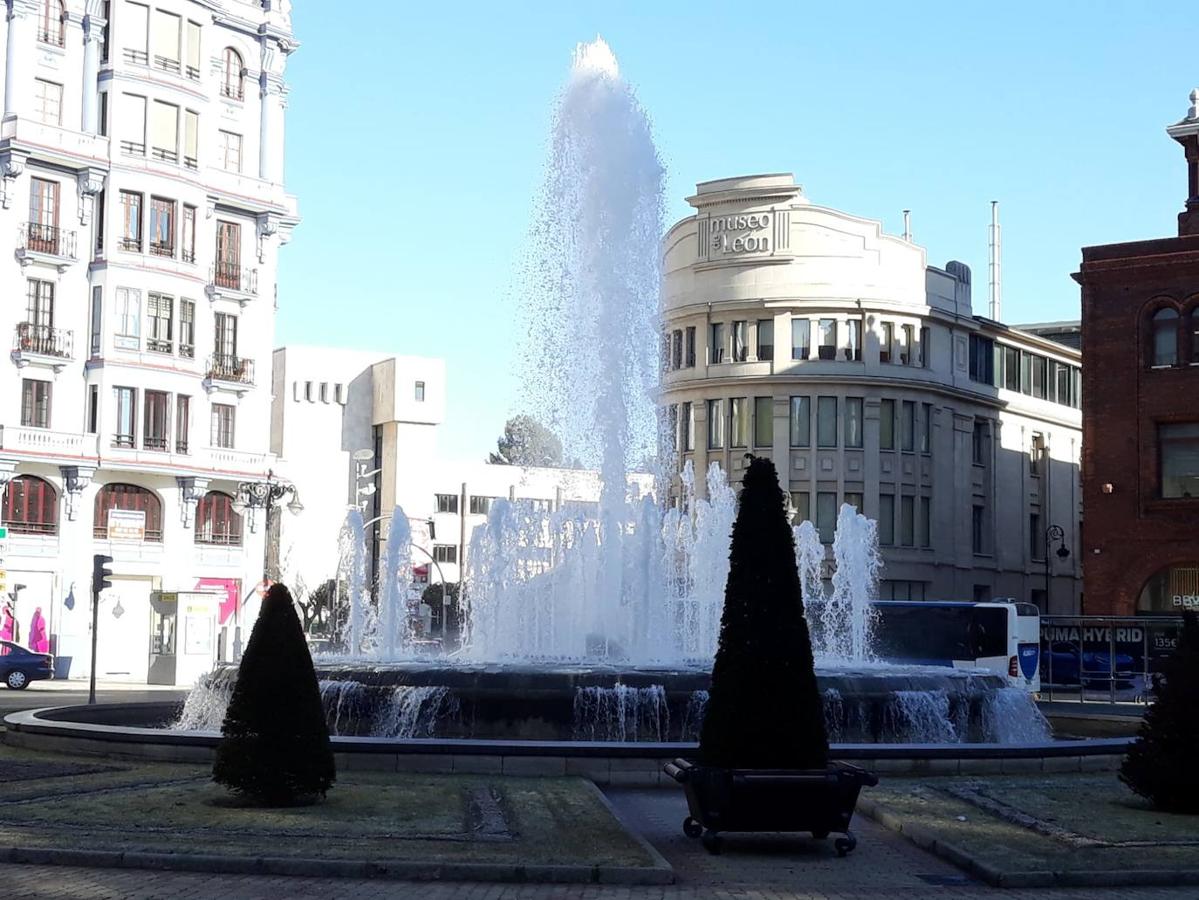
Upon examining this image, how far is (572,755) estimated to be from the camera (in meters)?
18.5

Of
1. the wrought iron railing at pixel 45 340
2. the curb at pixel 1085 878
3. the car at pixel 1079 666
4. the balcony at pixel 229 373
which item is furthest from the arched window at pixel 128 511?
the curb at pixel 1085 878

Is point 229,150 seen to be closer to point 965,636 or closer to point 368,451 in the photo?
point 965,636

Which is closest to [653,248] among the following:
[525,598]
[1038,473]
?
[525,598]

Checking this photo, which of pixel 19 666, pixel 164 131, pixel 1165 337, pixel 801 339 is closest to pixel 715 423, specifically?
pixel 801 339

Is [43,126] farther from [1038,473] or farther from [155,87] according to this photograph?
[1038,473]

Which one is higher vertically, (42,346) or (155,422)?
(42,346)

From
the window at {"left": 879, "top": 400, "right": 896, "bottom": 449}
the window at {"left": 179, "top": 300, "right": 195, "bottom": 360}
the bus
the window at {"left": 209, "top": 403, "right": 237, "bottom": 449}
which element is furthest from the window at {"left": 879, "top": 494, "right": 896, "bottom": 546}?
the window at {"left": 179, "top": 300, "right": 195, "bottom": 360}

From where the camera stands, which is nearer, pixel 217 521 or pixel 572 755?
pixel 572 755

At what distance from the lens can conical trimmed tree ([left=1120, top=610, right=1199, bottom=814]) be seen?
16359mm

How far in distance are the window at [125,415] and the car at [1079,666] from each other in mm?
30193

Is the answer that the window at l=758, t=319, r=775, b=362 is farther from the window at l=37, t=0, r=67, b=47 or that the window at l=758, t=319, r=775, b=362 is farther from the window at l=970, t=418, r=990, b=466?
the window at l=37, t=0, r=67, b=47

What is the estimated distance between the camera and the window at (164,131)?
2265 inches

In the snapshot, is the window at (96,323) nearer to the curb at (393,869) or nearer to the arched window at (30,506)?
the arched window at (30,506)

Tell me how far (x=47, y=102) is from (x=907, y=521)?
124 ft
